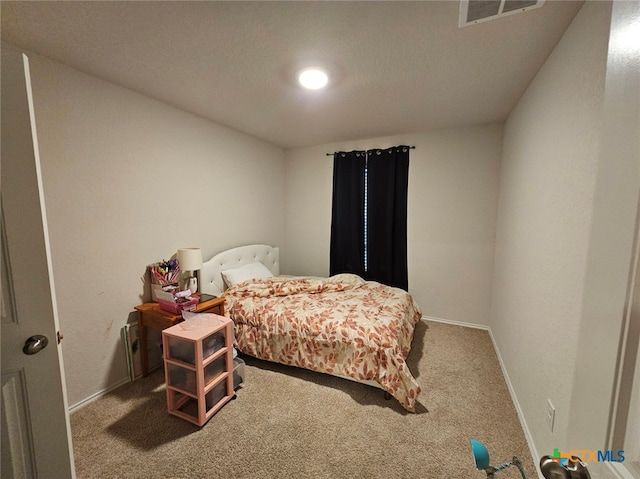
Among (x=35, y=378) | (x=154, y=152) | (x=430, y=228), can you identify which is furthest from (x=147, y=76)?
(x=430, y=228)

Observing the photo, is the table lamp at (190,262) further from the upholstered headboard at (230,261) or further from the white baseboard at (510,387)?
the white baseboard at (510,387)

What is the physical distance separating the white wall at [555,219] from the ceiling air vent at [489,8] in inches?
10.2

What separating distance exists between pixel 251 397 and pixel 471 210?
3.00m

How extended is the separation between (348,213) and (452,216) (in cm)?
A: 132

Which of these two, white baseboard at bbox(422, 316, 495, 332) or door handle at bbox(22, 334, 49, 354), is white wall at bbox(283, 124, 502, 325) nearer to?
white baseboard at bbox(422, 316, 495, 332)

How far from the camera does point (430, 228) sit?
132 inches

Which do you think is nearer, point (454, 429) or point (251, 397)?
point (454, 429)

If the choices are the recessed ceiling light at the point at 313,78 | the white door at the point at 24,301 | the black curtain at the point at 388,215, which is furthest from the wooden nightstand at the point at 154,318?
the black curtain at the point at 388,215

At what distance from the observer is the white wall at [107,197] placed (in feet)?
5.85

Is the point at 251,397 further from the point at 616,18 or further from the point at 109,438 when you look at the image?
the point at 616,18

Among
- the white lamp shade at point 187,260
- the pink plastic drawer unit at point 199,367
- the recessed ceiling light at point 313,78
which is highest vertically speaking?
the recessed ceiling light at point 313,78

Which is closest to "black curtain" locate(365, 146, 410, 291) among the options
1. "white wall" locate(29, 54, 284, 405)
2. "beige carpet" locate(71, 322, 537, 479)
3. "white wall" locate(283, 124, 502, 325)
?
"white wall" locate(283, 124, 502, 325)

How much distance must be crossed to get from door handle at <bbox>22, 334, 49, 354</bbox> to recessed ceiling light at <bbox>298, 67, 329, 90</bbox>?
198cm

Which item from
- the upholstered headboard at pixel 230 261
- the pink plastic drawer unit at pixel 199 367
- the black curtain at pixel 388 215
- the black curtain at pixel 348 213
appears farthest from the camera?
the black curtain at pixel 348 213
